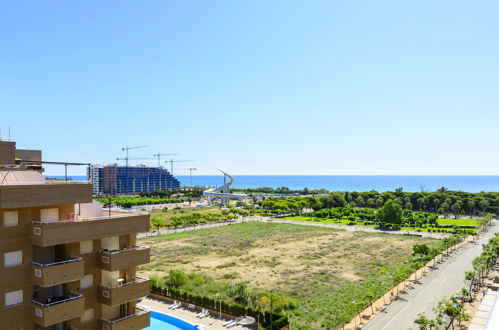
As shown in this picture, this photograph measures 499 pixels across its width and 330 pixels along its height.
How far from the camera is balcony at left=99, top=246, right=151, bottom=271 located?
17.8m

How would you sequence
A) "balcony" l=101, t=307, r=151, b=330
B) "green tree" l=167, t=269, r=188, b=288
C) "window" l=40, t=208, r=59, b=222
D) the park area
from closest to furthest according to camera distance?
"window" l=40, t=208, r=59, b=222 < "balcony" l=101, t=307, r=151, b=330 < the park area < "green tree" l=167, t=269, r=188, b=288

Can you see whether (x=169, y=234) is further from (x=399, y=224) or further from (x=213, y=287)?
(x=399, y=224)

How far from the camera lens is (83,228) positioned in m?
Answer: 16.8

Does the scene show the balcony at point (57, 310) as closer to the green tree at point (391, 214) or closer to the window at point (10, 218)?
the window at point (10, 218)

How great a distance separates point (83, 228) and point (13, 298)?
154 inches

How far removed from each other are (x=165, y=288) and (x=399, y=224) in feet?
203

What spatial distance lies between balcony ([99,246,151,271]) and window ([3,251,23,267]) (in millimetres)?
3474

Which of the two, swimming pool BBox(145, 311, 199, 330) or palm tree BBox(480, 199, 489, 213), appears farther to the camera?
palm tree BBox(480, 199, 489, 213)

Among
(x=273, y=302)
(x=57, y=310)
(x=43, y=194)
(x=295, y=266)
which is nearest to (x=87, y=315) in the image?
(x=57, y=310)

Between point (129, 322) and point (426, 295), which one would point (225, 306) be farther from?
point (426, 295)

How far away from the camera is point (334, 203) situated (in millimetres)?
111938

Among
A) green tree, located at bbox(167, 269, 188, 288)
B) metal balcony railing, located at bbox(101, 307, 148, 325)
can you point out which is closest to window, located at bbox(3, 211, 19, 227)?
metal balcony railing, located at bbox(101, 307, 148, 325)

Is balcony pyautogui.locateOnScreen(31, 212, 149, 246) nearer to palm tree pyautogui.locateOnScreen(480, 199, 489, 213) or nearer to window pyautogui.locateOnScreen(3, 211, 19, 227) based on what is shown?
window pyautogui.locateOnScreen(3, 211, 19, 227)

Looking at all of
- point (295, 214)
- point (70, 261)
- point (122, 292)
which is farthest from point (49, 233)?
point (295, 214)
